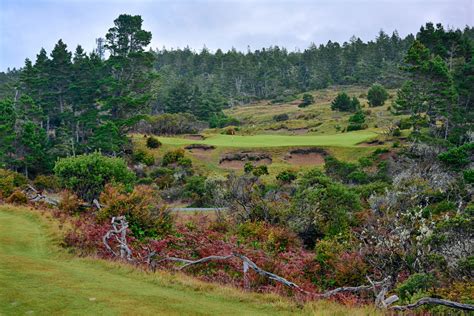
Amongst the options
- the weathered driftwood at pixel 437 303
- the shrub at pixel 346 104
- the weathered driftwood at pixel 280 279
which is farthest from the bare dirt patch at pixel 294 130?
the weathered driftwood at pixel 437 303

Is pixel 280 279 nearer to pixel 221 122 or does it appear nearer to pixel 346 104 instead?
pixel 221 122

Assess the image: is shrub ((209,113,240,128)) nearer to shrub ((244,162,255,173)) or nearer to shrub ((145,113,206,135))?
shrub ((145,113,206,135))

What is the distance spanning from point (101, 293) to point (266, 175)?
30.5 metres

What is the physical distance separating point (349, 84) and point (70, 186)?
82.8m

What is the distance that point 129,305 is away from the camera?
821 centimetres

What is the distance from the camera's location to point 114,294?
350 inches

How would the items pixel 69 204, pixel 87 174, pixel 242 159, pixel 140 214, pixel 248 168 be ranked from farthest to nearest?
pixel 242 159 → pixel 248 168 → pixel 87 174 → pixel 69 204 → pixel 140 214

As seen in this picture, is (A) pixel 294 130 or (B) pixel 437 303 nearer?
(B) pixel 437 303

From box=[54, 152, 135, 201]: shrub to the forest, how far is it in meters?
0.09

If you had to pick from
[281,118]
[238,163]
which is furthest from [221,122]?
[238,163]

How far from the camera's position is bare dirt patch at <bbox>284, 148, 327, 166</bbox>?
143ft

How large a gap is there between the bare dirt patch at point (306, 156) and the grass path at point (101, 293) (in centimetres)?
3284

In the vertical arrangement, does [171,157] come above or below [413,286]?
above

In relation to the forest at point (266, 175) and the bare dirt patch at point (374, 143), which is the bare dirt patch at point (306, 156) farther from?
the bare dirt patch at point (374, 143)
